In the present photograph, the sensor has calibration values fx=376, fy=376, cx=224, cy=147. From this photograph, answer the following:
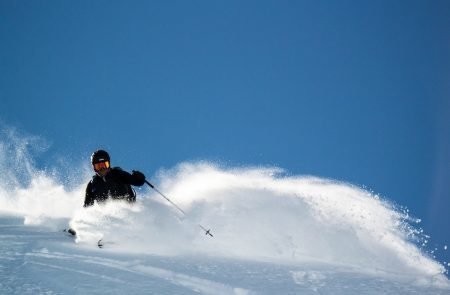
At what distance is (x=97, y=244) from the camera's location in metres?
5.89

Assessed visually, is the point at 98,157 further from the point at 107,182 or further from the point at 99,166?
the point at 107,182

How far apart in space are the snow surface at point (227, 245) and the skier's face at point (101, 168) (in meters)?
1.11

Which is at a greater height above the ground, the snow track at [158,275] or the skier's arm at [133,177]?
the skier's arm at [133,177]

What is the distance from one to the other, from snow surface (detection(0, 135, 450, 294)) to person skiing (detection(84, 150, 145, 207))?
26.2 inches

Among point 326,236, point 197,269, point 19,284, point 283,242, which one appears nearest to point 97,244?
point 197,269

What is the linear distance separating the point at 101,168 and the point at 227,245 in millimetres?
3154

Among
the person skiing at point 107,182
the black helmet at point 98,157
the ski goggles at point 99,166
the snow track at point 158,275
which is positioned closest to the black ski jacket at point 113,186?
the person skiing at point 107,182

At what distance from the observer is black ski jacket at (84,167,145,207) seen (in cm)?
792

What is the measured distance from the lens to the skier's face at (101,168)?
7941mm

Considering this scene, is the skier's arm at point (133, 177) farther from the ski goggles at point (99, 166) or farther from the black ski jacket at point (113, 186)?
the ski goggles at point (99, 166)

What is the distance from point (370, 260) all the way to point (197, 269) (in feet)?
13.9

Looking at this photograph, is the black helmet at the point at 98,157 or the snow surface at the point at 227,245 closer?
the snow surface at the point at 227,245

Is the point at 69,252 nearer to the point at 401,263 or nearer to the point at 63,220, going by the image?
the point at 63,220

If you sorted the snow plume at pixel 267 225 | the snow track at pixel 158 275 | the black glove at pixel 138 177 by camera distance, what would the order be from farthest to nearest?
the black glove at pixel 138 177 → the snow plume at pixel 267 225 → the snow track at pixel 158 275
